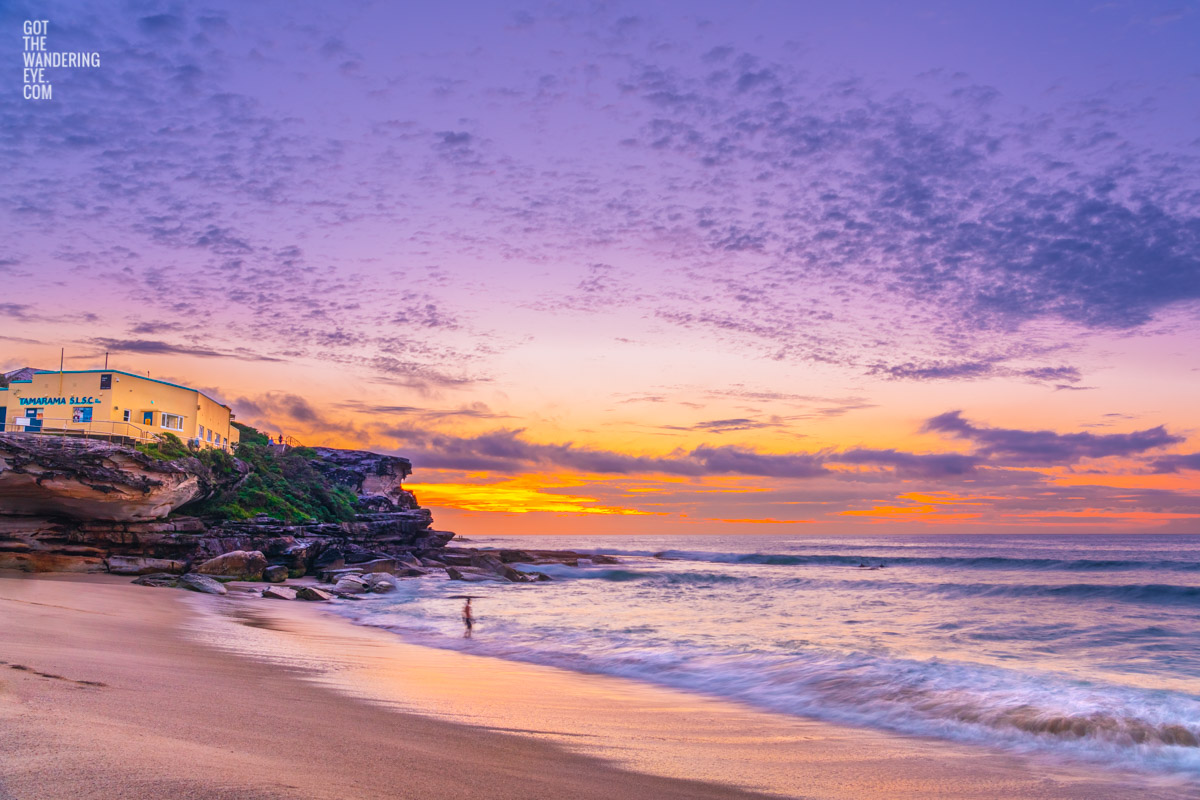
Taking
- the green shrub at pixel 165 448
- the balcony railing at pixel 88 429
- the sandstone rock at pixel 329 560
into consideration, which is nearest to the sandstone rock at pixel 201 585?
the green shrub at pixel 165 448

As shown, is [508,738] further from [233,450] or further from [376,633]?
[233,450]

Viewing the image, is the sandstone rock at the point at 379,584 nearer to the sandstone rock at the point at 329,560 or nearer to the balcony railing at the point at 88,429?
A: the sandstone rock at the point at 329,560

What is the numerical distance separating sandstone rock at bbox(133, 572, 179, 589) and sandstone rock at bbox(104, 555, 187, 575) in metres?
2.75

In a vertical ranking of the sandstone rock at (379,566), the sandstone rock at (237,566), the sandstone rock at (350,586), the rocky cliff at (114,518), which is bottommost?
the sandstone rock at (379,566)

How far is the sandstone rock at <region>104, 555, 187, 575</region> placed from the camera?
91.8 feet

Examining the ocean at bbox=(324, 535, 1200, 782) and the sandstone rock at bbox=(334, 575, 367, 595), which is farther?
the sandstone rock at bbox=(334, 575, 367, 595)

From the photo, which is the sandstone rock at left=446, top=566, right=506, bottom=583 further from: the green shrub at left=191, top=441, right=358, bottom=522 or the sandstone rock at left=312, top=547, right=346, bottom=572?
the green shrub at left=191, top=441, right=358, bottom=522

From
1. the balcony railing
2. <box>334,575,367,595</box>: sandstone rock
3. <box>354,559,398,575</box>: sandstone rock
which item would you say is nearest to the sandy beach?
<box>334,575,367,595</box>: sandstone rock

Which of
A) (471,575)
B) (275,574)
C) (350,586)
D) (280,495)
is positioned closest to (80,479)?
(275,574)

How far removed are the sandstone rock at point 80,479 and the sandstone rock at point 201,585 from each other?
5740mm

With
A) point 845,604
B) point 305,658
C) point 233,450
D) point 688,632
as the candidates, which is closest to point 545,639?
point 688,632

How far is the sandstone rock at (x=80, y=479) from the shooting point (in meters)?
25.8

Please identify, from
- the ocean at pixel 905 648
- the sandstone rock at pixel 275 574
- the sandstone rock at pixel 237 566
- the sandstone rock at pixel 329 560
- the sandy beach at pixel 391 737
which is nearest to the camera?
the sandy beach at pixel 391 737

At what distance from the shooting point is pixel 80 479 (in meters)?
26.8
